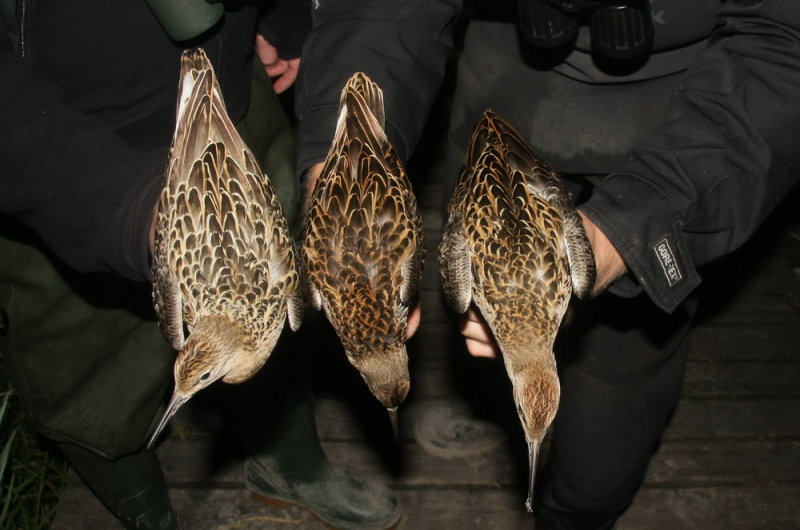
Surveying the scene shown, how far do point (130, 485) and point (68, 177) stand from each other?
215 centimetres

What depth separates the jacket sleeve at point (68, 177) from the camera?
8.66 ft

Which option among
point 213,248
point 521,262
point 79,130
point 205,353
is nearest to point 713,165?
point 521,262

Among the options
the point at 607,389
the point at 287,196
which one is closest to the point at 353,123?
the point at 287,196

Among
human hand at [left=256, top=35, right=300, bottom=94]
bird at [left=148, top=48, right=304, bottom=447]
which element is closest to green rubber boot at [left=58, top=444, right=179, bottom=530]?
bird at [left=148, top=48, right=304, bottom=447]

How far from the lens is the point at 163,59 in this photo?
3068 millimetres

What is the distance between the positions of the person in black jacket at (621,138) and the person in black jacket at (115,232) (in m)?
0.60

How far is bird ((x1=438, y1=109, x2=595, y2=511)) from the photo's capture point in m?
2.83

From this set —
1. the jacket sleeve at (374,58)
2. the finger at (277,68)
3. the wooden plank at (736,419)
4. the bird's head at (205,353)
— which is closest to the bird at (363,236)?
the jacket sleeve at (374,58)

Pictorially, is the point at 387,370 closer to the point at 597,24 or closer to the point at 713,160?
the point at 713,160

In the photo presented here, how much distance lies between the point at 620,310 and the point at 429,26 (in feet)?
4.76

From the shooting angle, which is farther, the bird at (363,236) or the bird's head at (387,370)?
the bird's head at (387,370)

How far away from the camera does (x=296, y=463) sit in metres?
4.57

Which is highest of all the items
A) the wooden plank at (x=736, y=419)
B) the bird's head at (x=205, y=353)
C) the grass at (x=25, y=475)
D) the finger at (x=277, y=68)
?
the finger at (x=277, y=68)

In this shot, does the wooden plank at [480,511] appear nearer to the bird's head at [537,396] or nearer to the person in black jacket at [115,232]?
the person in black jacket at [115,232]
